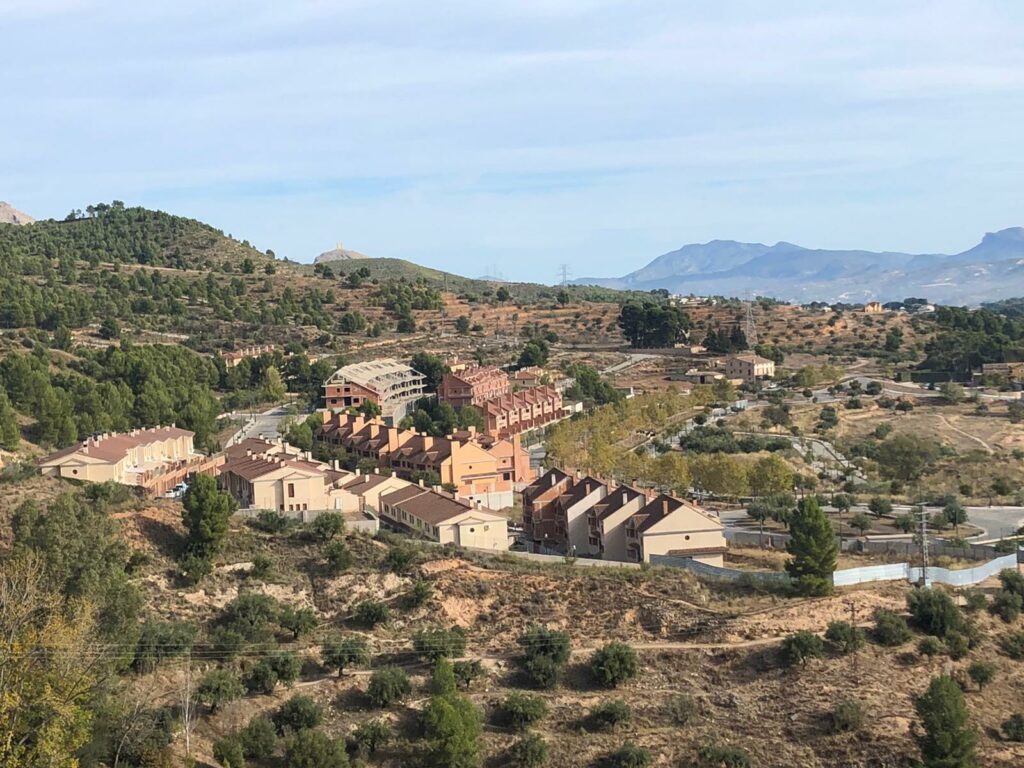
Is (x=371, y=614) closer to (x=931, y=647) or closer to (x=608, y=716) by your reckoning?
(x=608, y=716)

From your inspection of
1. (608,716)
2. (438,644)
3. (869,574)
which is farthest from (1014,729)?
(438,644)

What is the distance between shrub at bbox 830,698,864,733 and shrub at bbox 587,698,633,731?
4835 millimetres

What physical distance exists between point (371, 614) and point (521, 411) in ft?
121

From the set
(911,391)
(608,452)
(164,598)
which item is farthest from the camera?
(911,391)

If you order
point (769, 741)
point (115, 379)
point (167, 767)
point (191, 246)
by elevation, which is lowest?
point (769, 741)

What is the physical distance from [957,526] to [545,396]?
3207 centimetres

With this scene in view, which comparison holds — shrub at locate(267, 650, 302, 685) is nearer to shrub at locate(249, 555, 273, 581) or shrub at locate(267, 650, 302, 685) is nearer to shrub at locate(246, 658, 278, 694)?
shrub at locate(246, 658, 278, 694)

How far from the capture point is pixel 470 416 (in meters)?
63.3

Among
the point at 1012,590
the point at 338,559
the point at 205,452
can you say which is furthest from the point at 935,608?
the point at 205,452

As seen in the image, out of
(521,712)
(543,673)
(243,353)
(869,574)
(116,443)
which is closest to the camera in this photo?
(521,712)

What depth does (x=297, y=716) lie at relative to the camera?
25984 mm

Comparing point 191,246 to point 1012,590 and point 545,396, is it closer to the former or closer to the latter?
point 545,396

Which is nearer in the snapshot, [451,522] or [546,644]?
[546,644]

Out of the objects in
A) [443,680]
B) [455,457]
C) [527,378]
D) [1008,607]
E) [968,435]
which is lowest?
[1008,607]
